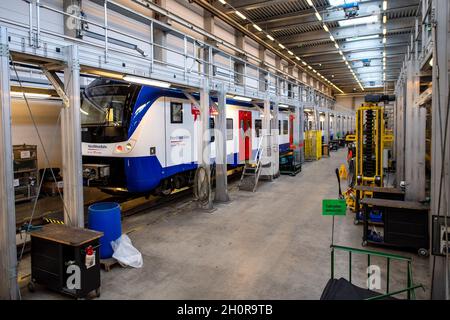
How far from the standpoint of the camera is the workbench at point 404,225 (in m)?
4.77

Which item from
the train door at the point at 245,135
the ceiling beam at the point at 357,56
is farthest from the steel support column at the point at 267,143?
the ceiling beam at the point at 357,56

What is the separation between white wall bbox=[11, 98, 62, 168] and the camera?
740cm

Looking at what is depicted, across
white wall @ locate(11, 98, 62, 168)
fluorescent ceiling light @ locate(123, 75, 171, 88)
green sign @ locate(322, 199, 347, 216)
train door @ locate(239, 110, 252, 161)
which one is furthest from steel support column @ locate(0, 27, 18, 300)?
train door @ locate(239, 110, 252, 161)

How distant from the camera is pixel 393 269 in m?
4.33

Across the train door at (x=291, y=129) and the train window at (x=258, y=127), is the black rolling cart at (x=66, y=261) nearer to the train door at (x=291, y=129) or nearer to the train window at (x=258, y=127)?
the train window at (x=258, y=127)

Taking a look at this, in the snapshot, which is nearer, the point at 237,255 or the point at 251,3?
the point at 237,255

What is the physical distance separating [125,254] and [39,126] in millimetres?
5210

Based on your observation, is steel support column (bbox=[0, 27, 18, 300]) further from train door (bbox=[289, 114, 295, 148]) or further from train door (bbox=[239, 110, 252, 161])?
train door (bbox=[289, 114, 295, 148])

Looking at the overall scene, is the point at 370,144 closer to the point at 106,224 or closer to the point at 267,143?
the point at 267,143

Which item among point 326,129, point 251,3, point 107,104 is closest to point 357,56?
point 326,129

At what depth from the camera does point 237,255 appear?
15.8 feet
